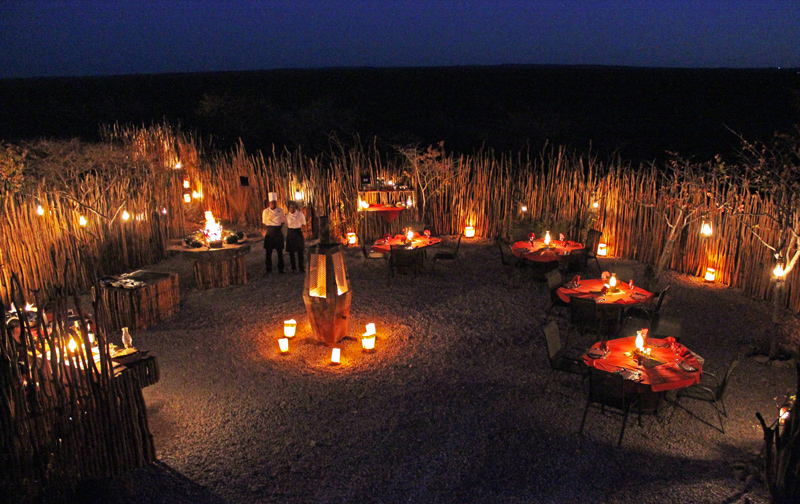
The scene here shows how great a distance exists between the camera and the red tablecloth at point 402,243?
871cm

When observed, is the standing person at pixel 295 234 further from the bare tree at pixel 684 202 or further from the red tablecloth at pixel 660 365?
the bare tree at pixel 684 202

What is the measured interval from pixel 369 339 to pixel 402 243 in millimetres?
2793

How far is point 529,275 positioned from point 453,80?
4065cm

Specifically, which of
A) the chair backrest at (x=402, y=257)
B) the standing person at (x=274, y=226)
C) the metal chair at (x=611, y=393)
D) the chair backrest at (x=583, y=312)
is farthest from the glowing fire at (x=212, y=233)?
the metal chair at (x=611, y=393)

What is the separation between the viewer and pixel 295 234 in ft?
29.2

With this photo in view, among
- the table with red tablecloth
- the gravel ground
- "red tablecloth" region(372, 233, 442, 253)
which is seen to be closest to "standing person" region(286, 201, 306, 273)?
"red tablecloth" region(372, 233, 442, 253)

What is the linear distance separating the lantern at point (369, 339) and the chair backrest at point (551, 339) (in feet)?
6.52

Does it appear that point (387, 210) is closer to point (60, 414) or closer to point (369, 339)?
point (369, 339)

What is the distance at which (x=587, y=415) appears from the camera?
16.3 ft

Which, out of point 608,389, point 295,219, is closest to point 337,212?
point 295,219

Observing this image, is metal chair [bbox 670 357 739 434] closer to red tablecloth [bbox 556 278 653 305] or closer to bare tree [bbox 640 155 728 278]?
red tablecloth [bbox 556 278 653 305]

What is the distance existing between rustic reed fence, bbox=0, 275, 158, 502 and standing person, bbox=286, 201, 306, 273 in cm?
471

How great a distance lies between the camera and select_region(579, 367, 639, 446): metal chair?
4.44 metres

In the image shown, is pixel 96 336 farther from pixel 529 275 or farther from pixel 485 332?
pixel 529 275
